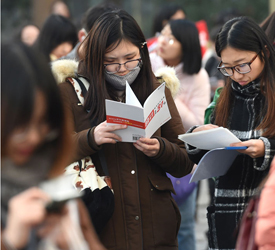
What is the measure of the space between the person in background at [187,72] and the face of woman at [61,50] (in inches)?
31.1

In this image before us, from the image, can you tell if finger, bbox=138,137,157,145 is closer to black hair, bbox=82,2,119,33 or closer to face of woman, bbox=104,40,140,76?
face of woman, bbox=104,40,140,76

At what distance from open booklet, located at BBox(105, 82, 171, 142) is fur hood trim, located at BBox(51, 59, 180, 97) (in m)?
0.29

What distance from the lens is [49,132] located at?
1.48 m

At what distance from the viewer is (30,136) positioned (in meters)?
1.43

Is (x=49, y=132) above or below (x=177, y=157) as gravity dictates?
above

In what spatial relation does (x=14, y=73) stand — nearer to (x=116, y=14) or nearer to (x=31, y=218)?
(x=31, y=218)

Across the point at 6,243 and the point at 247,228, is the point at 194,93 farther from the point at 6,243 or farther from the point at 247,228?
the point at 6,243

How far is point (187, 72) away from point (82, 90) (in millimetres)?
1901

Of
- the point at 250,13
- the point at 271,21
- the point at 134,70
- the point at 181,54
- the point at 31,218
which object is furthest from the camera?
the point at 250,13

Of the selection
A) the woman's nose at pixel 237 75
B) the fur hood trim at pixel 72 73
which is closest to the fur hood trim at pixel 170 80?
the fur hood trim at pixel 72 73

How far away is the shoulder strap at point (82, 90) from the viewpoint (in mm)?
2821

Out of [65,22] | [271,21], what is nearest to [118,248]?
[271,21]

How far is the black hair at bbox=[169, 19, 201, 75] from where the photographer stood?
15.1 feet

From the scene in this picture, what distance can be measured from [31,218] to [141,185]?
60.2 inches
